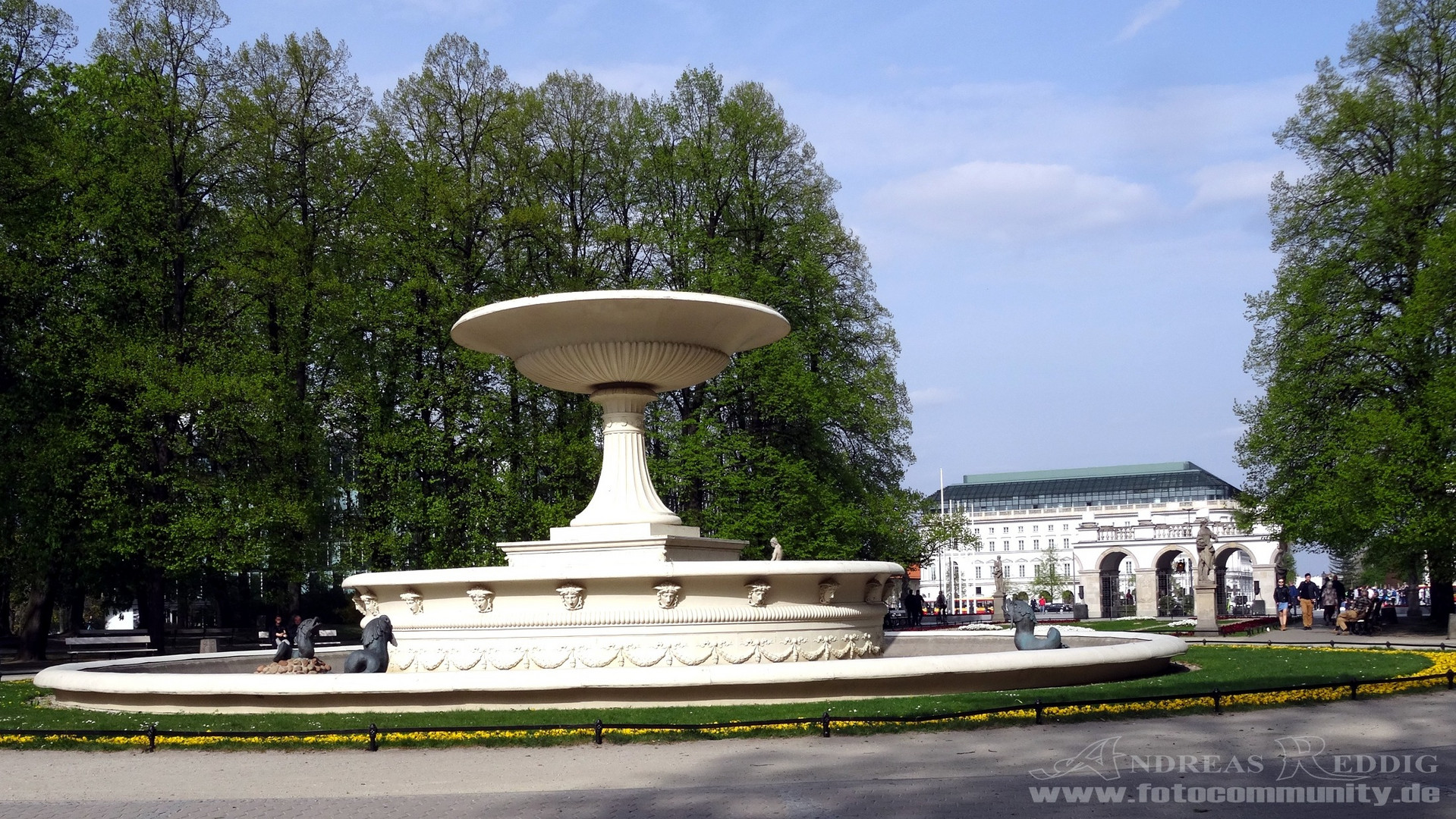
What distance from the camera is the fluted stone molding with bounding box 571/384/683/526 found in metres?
17.7

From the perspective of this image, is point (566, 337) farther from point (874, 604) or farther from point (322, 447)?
point (322, 447)

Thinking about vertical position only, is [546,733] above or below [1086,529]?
below

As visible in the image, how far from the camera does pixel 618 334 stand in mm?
17734

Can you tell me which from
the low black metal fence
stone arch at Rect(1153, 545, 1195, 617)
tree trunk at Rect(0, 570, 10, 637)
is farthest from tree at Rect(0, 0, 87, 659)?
stone arch at Rect(1153, 545, 1195, 617)

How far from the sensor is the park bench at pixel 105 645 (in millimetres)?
27453

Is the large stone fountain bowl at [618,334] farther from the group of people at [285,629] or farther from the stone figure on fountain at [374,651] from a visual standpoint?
the group of people at [285,629]

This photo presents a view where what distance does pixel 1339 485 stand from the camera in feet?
95.3

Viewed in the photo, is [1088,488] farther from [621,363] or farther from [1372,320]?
[621,363]

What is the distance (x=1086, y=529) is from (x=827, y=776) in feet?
244

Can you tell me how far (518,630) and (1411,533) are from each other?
839 inches

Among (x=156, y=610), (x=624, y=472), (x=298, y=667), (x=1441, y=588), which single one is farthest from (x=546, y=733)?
(x=1441, y=588)

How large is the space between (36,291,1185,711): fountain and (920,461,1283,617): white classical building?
2391 inches

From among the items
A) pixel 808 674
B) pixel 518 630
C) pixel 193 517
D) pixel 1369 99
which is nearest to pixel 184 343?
pixel 193 517

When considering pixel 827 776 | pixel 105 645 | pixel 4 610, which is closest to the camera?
pixel 827 776
